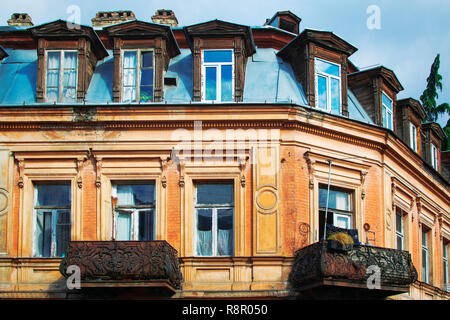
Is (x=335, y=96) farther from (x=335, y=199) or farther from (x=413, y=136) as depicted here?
(x=413, y=136)

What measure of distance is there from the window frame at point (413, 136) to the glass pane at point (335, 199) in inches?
172

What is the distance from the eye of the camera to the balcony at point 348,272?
21141 millimetres

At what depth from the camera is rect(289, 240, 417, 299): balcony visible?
2114 cm

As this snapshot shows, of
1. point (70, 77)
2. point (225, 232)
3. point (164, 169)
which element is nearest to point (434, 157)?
point (225, 232)

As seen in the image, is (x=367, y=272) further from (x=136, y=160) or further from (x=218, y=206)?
(x=136, y=160)

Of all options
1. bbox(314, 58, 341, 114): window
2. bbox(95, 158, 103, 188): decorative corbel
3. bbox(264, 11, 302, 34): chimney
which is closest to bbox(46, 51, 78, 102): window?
bbox(95, 158, 103, 188): decorative corbel

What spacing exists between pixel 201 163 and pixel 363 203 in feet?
14.6

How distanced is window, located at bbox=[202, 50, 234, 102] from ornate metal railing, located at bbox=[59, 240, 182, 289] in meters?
4.67

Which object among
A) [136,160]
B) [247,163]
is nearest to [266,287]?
[247,163]

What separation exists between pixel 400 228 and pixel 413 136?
339cm

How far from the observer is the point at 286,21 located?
27312 mm

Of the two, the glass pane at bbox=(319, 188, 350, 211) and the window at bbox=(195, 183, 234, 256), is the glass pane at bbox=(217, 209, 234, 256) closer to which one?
the window at bbox=(195, 183, 234, 256)

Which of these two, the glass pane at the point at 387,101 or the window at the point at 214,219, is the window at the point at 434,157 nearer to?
the glass pane at the point at 387,101

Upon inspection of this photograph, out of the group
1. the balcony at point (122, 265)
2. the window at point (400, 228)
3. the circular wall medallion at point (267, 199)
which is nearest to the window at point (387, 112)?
the window at point (400, 228)
